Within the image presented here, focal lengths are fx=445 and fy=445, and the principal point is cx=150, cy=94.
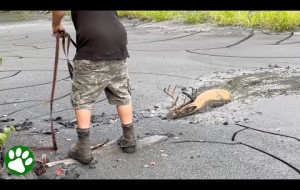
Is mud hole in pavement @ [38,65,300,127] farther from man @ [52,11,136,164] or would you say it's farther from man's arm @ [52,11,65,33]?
man's arm @ [52,11,65,33]

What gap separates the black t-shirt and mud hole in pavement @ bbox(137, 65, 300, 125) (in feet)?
Answer: 3.37

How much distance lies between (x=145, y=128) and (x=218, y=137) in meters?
0.53

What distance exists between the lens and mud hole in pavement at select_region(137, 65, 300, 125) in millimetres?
3307

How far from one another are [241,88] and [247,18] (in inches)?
204

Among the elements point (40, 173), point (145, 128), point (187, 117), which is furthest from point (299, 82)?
point (40, 173)

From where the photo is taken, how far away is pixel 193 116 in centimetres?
335

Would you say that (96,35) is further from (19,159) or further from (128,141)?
(19,159)

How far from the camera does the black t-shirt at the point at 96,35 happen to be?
240 centimetres

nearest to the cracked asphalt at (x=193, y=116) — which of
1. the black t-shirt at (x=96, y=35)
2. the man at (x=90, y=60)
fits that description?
the man at (x=90, y=60)

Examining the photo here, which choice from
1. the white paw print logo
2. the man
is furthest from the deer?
the white paw print logo

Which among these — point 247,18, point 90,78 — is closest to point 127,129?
point 90,78

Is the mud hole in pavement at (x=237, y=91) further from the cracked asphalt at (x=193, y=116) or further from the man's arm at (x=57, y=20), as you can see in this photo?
the man's arm at (x=57, y=20)

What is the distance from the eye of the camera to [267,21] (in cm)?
861

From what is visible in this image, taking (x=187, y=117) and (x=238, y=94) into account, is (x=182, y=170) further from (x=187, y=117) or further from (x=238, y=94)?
(x=238, y=94)
